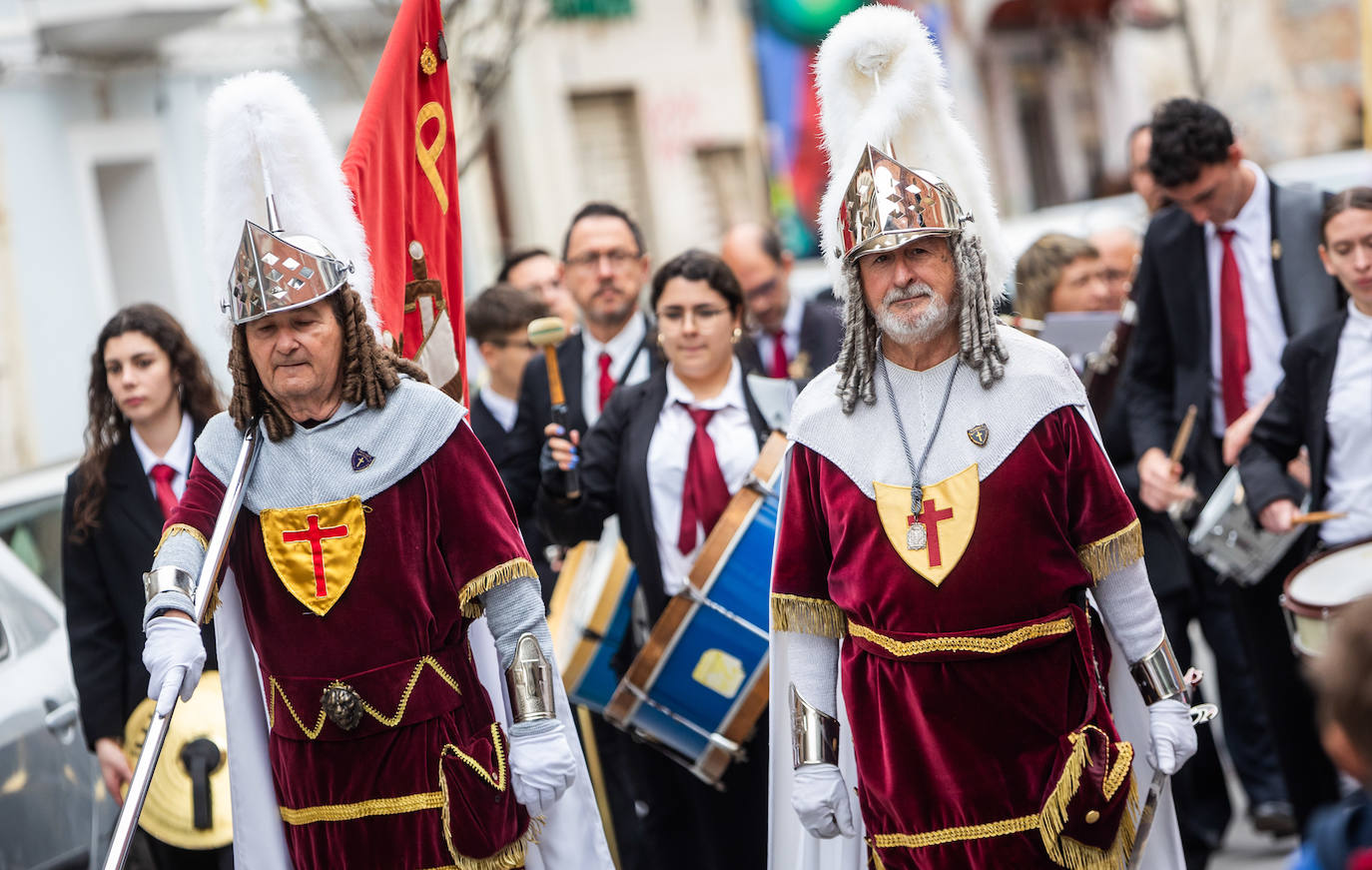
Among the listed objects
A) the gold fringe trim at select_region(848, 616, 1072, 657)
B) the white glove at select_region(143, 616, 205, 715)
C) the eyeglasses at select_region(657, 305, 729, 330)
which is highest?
the eyeglasses at select_region(657, 305, 729, 330)

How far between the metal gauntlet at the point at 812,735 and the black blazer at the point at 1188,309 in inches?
99.8

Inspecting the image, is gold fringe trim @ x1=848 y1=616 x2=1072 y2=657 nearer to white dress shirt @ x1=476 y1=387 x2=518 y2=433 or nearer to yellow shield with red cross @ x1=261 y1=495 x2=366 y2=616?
yellow shield with red cross @ x1=261 y1=495 x2=366 y2=616

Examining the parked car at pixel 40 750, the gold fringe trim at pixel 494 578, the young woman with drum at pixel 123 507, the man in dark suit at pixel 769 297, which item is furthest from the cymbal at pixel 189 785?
the man in dark suit at pixel 769 297

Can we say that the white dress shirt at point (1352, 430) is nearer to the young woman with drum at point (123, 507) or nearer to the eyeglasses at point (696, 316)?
the eyeglasses at point (696, 316)

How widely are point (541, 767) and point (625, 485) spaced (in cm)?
172

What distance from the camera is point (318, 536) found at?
393cm

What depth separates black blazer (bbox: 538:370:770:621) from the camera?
5.44 metres

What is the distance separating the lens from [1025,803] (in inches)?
148

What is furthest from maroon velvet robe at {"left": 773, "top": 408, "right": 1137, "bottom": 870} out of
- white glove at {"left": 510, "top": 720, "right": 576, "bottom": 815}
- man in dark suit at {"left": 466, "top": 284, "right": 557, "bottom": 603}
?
man in dark suit at {"left": 466, "top": 284, "right": 557, "bottom": 603}

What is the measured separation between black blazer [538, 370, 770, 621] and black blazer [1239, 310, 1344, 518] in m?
1.54

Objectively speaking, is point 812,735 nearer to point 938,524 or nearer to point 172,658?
point 938,524

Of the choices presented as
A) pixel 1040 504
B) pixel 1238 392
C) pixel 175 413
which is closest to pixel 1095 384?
pixel 1238 392

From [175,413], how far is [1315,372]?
11.6ft

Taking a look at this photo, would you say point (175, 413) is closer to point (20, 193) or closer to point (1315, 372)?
point (1315, 372)
